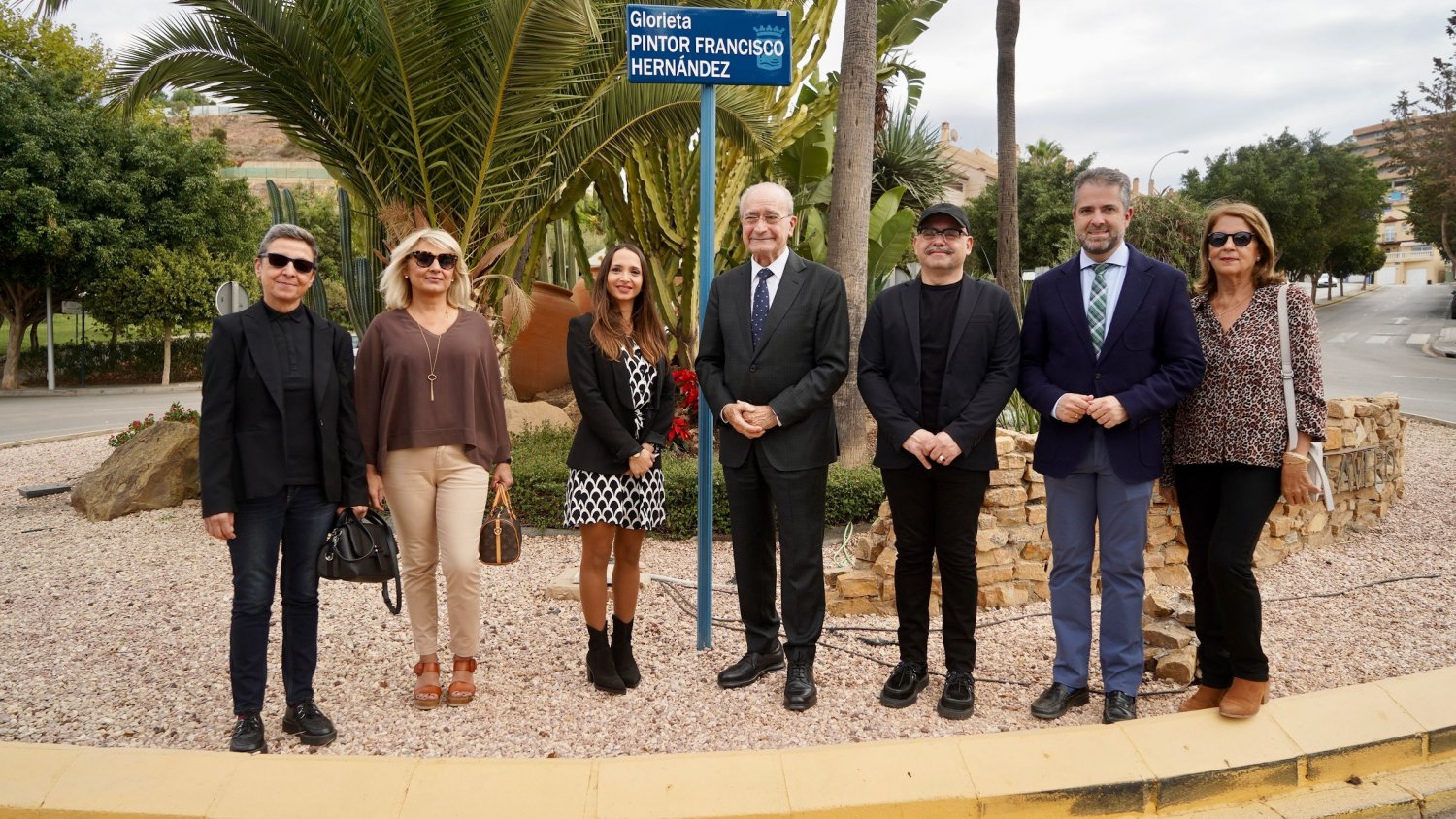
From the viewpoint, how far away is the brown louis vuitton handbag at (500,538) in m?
3.93

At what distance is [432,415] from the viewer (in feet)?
12.3

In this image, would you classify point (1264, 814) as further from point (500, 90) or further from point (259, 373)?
point (500, 90)

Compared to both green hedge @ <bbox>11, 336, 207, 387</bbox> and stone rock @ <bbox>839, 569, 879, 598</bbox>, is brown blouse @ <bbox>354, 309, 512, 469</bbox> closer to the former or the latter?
stone rock @ <bbox>839, 569, 879, 598</bbox>

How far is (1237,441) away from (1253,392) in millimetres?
191

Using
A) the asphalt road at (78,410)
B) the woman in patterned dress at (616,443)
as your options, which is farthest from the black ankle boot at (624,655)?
the asphalt road at (78,410)

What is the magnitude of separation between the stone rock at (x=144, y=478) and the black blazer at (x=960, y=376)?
721 cm

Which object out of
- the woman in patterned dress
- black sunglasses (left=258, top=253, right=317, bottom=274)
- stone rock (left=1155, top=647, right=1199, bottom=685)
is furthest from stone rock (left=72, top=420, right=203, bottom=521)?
stone rock (left=1155, top=647, right=1199, bottom=685)

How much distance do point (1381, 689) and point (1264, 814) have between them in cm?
90

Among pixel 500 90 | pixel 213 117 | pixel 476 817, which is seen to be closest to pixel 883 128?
pixel 500 90

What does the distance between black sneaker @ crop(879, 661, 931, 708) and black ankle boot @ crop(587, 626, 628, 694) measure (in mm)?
1104

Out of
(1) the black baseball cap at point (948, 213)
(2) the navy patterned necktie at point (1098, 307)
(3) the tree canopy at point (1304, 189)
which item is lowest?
(2) the navy patterned necktie at point (1098, 307)

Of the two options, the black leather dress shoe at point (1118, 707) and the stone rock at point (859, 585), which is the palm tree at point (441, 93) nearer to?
the stone rock at point (859, 585)

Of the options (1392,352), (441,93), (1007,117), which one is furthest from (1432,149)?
(441,93)

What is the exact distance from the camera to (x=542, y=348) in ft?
42.1
